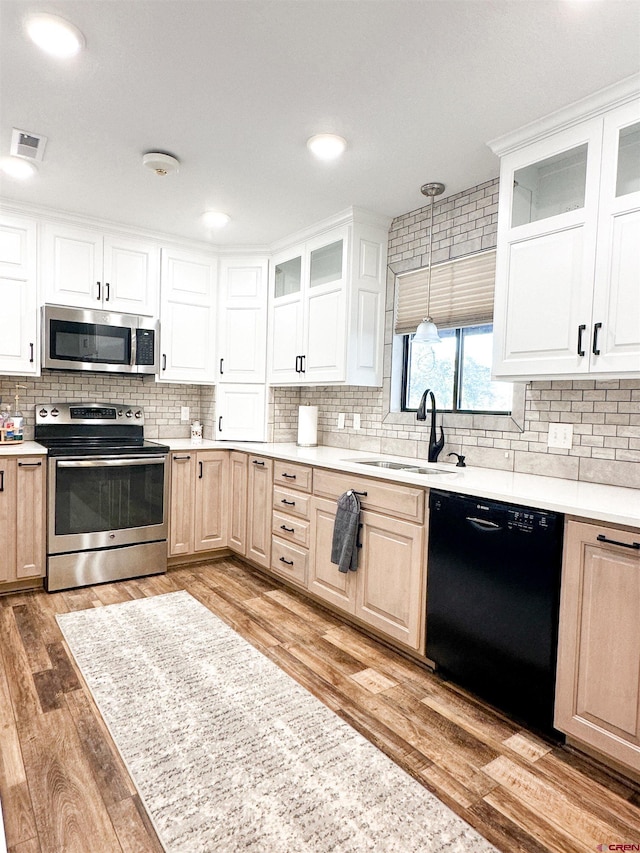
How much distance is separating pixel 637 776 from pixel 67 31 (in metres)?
3.23

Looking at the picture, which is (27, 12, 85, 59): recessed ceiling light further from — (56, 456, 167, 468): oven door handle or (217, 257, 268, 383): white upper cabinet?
(217, 257, 268, 383): white upper cabinet

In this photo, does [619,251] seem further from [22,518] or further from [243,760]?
[22,518]

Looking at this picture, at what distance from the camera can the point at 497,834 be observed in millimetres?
1519

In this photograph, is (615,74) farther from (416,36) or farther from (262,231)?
(262,231)

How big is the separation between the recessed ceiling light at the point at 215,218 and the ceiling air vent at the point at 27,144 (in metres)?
1.08

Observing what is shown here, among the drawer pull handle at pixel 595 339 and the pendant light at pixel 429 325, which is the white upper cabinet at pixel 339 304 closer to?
the pendant light at pixel 429 325

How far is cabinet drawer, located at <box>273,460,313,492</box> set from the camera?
127 inches

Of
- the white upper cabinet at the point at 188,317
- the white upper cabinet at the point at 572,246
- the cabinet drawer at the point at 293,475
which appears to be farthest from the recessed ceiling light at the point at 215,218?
the white upper cabinet at the point at 572,246

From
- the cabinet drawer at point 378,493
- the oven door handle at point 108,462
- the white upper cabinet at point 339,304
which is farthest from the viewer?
the white upper cabinet at point 339,304

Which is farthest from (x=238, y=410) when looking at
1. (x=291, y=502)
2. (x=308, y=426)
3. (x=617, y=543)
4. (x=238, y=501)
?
(x=617, y=543)

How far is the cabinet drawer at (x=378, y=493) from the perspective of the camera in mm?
2477

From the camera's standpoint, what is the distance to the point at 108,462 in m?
3.52

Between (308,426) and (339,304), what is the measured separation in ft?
3.32

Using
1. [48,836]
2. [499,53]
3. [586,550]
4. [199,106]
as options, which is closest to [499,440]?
[586,550]
